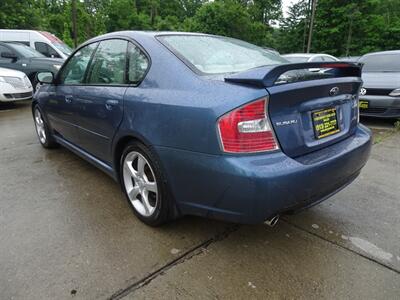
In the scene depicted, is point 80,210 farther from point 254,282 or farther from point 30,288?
point 254,282

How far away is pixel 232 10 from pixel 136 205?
93.6 ft

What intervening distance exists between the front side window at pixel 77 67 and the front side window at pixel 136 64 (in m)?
0.77

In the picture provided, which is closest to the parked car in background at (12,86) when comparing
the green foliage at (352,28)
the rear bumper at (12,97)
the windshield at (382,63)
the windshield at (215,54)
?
the rear bumper at (12,97)

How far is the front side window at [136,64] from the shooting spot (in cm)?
239

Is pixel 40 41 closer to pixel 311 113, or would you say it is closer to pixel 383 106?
pixel 383 106

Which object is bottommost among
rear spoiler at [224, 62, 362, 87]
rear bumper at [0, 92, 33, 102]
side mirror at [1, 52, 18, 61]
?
rear bumper at [0, 92, 33, 102]

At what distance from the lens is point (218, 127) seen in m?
1.79

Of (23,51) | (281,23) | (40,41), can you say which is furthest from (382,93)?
(281,23)

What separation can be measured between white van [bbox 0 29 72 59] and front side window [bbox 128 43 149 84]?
31.7 ft

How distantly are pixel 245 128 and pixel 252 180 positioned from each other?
283 mm

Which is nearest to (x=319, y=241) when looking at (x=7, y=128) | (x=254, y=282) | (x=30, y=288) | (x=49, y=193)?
(x=254, y=282)

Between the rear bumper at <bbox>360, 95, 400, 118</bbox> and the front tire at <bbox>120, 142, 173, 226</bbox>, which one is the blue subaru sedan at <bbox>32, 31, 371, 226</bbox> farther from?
the rear bumper at <bbox>360, 95, 400, 118</bbox>

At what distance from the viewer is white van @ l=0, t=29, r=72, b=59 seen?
11289 mm

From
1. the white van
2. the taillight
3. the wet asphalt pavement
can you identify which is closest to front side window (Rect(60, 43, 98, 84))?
the wet asphalt pavement
